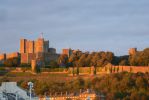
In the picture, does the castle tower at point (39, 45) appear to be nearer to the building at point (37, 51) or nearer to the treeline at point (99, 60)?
the building at point (37, 51)

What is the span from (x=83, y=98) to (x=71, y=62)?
233 feet

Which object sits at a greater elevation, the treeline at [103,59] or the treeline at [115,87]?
the treeline at [103,59]

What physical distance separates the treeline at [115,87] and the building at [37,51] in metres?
57.4

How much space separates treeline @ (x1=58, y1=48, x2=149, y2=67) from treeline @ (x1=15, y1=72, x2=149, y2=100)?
16750 mm

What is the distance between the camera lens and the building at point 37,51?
515ft

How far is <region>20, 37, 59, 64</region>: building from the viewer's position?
15688 centimetres

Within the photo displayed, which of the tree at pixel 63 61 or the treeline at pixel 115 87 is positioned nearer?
the treeline at pixel 115 87

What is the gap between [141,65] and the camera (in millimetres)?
117375

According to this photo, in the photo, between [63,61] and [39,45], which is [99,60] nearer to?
[63,61]

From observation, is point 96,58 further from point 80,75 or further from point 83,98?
point 83,98

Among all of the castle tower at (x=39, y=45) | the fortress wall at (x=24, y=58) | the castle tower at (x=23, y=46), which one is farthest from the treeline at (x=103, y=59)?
the castle tower at (x=23, y=46)

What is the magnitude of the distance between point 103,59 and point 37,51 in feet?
137

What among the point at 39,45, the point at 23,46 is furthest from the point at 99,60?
the point at 23,46

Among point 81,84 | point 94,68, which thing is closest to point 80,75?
point 94,68
